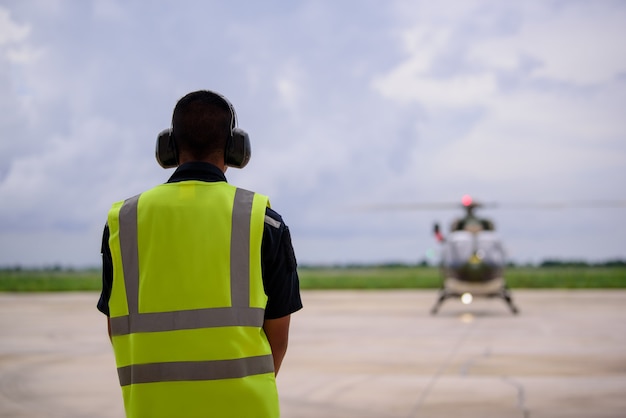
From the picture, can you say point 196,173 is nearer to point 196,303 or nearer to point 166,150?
point 166,150

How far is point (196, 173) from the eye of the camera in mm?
2494

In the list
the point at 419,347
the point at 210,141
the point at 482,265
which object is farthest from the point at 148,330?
the point at 482,265

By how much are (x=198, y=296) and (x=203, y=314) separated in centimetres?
5

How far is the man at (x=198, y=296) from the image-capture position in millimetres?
2312

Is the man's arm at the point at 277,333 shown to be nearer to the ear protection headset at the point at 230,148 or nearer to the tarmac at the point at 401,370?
the ear protection headset at the point at 230,148

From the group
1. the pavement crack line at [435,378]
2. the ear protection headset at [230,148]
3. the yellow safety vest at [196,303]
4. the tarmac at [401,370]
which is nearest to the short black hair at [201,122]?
the ear protection headset at [230,148]

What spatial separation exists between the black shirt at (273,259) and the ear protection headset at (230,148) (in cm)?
11

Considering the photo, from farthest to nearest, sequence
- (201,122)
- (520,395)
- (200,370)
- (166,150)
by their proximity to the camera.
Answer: (520,395) < (166,150) < (201,122) < (200,370)

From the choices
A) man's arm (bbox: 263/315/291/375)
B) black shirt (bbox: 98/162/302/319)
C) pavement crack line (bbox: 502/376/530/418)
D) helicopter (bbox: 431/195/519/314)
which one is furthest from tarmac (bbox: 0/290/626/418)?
black shirt (bbox: 98/162/302/319)

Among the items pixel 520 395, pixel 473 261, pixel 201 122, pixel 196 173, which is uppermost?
pixel 201 122

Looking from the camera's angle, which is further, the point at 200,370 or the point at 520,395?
the point at 520,395

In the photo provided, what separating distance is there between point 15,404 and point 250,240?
6.24 meters

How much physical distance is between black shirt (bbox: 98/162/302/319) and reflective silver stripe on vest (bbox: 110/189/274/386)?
0.08 metres

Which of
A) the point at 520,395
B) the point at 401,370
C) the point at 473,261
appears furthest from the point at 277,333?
the point at 473,261
